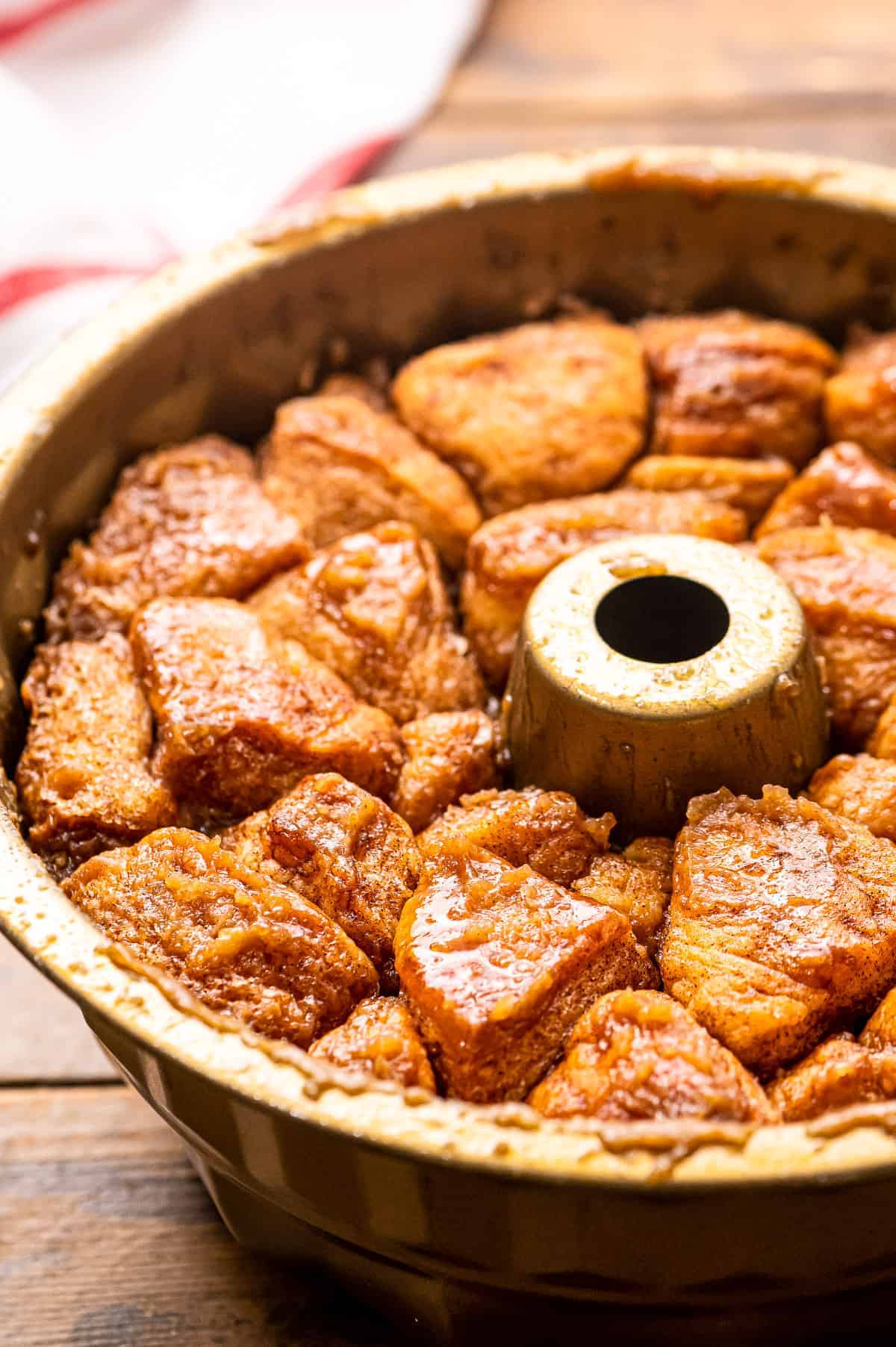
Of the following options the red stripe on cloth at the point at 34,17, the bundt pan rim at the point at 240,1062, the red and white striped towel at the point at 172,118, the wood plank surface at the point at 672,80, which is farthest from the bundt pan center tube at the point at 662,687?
the red stripe on cloth at the point at 34,17

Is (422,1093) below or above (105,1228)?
above

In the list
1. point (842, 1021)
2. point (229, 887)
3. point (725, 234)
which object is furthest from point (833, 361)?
point (229, 887)

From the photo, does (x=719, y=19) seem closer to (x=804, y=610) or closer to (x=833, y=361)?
(x=833, y=361)

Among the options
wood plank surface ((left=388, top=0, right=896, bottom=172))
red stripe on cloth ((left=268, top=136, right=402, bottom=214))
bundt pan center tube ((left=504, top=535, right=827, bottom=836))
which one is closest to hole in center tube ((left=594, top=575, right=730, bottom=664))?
bundt pan center tube ((left=504, top=535, right=827, bottom=836))

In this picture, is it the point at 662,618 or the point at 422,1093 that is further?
the point at 662,618

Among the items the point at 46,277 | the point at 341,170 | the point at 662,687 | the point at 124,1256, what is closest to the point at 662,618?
the point at 662,687

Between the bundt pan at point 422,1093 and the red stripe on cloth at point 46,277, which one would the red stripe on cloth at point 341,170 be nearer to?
the red stripe on cloth at point 46,277

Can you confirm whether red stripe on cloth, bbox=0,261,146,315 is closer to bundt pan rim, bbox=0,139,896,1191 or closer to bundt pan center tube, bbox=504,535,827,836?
bundt pan rim, bbox=0,139,896,1191

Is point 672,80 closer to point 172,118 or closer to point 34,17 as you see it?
point 172,118
